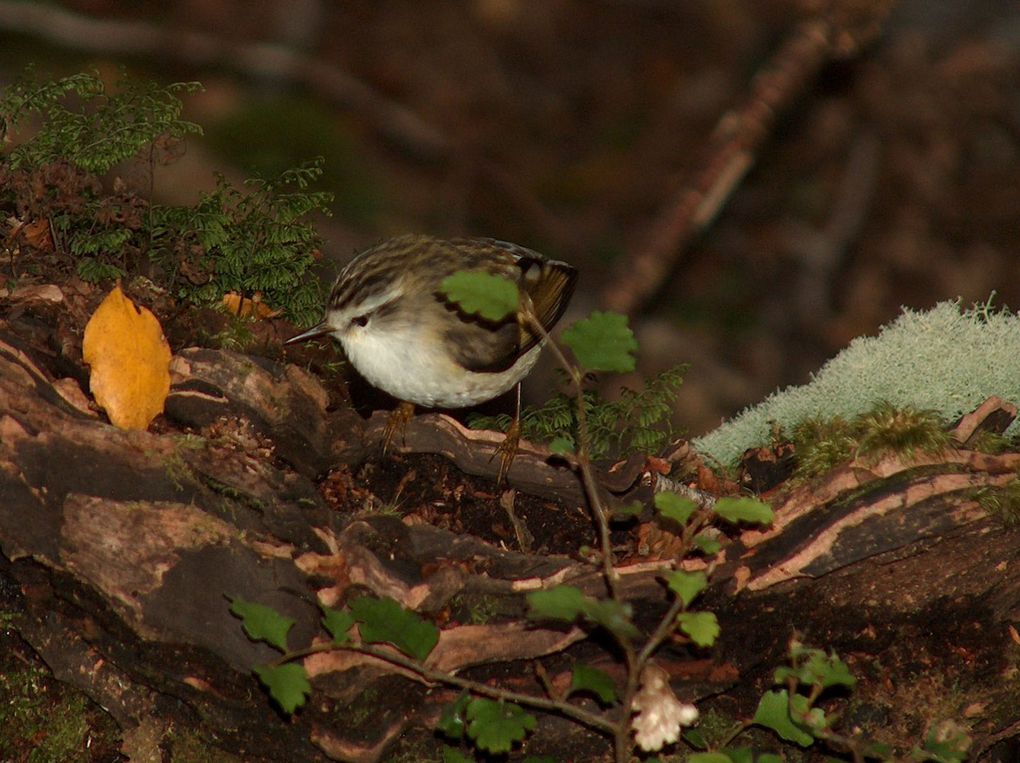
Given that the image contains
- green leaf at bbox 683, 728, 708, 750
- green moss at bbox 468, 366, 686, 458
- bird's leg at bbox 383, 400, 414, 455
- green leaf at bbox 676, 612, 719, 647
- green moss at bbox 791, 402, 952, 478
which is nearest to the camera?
green leaf at bbox 676, 612, 719, 647

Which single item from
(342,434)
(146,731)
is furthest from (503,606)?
(146,731)

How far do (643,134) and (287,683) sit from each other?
382 inches

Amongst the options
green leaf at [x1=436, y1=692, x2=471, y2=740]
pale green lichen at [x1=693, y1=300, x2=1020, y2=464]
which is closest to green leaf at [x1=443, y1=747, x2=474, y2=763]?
green leaf at [x1=436, y1=692, x2=471, y2=740]

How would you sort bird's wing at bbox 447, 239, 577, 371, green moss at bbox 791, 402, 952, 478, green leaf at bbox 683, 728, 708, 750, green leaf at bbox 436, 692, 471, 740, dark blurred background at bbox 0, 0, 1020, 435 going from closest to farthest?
green leaf at bbox 436, 692, 471, 740 → green leaf at bbox 683, 728, 708, 750 → green moss at bbox 791, 402, 952, 478 → bird's wing at bbox 447, 239, 577, 371 → dark blurred background at bbox 0, 0, 1020, 435

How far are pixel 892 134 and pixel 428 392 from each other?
8266 mm

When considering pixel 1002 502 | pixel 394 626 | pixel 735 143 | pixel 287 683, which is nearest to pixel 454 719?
pixel 394 626

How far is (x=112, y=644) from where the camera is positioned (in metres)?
3.31

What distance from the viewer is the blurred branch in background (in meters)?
9.27

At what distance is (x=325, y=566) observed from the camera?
332 cm

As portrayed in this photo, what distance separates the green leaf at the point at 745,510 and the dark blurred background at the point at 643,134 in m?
6.44

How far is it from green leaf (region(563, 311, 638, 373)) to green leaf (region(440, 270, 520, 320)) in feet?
0.58

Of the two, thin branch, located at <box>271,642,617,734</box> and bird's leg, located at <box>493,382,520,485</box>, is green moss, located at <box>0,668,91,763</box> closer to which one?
thin branch, located at <box>271,642,617,734</box>

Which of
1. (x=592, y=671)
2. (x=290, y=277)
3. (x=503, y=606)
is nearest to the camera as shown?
(x=592, y=671)

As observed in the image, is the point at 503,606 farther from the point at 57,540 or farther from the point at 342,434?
the point at 57,540
